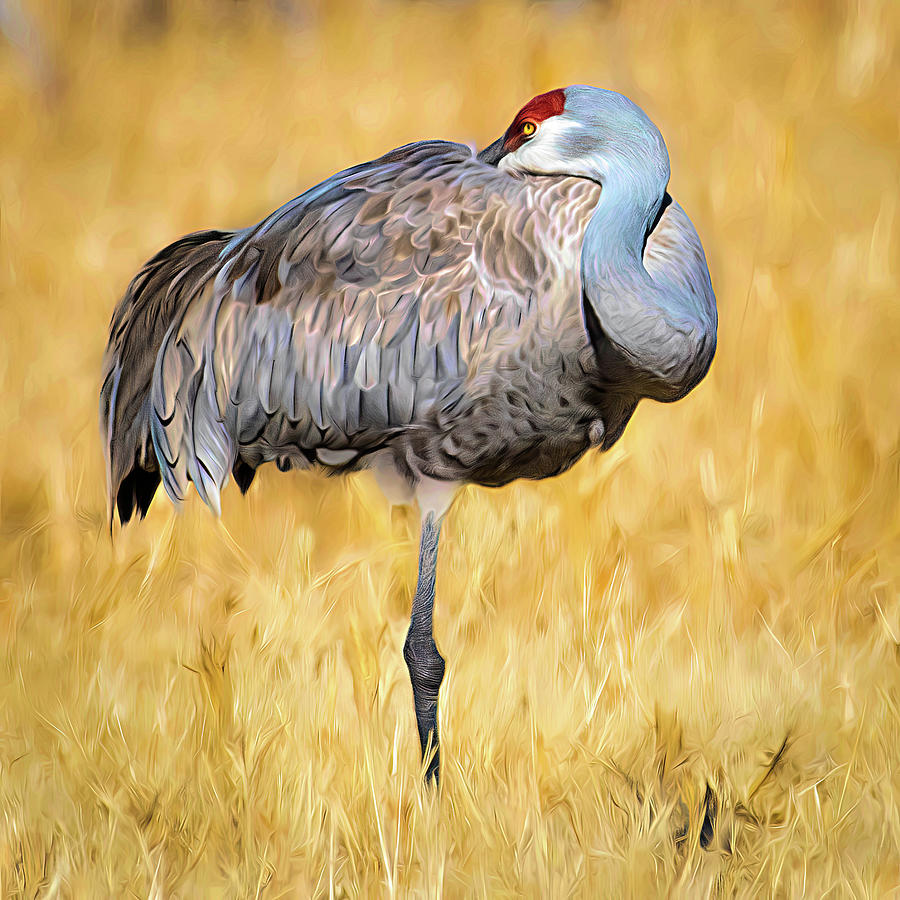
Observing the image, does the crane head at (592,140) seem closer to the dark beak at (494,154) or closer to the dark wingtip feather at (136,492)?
the dark beak at (494,154)

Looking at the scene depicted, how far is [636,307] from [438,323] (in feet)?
1.42

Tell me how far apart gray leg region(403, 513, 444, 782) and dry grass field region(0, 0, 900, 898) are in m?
0.07

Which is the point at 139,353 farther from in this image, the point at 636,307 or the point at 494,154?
the point at 636,307

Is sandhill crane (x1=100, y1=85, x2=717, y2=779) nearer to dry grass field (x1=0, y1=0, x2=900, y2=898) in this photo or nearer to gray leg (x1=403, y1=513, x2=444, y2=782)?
gray leg (x1=403, y1=513, x2=444, y2=782)

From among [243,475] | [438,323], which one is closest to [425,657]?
[243,475]

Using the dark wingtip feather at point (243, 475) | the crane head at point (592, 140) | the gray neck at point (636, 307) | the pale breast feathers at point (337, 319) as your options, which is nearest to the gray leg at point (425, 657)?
the pale breast feathers at point (337, 319)

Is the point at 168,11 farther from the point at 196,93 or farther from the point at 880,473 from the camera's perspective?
the point at 880,473

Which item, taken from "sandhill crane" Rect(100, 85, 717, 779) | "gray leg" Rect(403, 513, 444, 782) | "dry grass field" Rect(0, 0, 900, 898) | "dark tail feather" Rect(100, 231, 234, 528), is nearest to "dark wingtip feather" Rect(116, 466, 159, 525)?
"dark tail feather" Rect(100, 231, 234, 528)

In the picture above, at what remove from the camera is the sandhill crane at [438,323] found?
251 centimetres

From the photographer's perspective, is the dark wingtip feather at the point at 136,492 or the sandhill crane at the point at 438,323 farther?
the dark wingtip feather at the point at 136,492

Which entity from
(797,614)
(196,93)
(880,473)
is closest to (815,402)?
(880,473)

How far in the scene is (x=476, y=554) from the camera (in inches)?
140

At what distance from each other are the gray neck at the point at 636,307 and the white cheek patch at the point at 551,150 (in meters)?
0.13

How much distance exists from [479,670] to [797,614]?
3.21 feet
